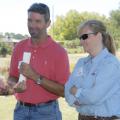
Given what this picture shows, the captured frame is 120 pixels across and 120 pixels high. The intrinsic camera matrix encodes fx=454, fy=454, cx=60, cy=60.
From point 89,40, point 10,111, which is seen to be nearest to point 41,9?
point 89,40

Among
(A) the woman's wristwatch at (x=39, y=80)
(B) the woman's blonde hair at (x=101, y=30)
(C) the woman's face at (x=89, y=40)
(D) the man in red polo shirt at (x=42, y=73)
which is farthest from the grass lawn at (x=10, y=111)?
(C) the woman's face at (x=89, y=40)

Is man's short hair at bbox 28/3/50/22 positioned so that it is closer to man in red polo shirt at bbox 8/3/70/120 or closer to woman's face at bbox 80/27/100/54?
man in red polo shirt at bbox 8/3/70/120

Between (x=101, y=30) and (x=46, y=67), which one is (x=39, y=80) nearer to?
(x=46, y=67)

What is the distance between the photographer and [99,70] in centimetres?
384

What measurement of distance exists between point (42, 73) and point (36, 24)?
0.49 m

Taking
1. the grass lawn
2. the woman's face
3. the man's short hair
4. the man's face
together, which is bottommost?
the grass lawn

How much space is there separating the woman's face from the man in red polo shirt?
0.63 meters

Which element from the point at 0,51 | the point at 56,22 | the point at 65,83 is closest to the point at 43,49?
the point at 65,83

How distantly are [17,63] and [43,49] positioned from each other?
32 centimetres

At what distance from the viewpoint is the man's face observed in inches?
175

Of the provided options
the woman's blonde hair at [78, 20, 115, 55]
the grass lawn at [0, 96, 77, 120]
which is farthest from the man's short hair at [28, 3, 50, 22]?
the grass lawn at [0, 96, 77, 120]

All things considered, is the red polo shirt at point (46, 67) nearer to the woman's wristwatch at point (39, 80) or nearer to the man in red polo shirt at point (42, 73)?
the man in red polo shirt at point (42, 73)

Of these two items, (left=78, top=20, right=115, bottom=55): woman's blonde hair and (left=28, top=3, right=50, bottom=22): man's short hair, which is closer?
(left=78, top=20, right=115, bottom=55): woman's blonde hair

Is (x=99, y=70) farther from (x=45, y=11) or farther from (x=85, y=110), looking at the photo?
(x=45, y=11)
